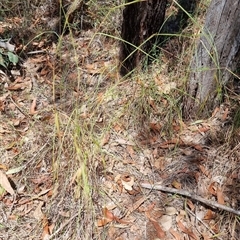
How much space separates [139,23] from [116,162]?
3.16 ft

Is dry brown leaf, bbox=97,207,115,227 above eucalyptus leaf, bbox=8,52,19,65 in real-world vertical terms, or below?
below

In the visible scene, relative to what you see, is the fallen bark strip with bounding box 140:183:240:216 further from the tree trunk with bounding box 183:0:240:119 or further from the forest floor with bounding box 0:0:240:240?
the tree trunk with bounding box 183:0:240:119

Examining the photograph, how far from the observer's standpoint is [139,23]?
219 cm

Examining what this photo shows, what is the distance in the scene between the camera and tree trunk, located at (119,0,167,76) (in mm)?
2117

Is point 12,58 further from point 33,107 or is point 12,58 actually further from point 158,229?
point 158,229

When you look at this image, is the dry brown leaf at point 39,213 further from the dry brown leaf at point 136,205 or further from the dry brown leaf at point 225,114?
the dry brown leaf at point 225,114

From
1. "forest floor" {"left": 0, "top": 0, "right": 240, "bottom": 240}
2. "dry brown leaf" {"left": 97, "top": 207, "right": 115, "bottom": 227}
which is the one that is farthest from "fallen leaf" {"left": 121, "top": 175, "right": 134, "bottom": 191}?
"dry brown leaf" {"left": 97, "top": 207, "right": 115, "bottom": 227}

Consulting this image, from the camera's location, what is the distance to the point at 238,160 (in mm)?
1905

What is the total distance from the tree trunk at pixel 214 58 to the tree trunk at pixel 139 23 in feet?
1.32

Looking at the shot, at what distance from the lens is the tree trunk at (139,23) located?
212 centimetres

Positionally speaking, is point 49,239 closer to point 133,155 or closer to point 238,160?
point 133,155

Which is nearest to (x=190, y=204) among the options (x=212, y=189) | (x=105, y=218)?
(x=212, y=189)

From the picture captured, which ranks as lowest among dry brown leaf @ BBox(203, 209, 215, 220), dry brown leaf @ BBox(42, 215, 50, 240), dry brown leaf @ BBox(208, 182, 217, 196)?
dry brown leaf @ BBox(42, 215, 50, 240)

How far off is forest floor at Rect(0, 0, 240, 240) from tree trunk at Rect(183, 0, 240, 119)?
0.34 ft
